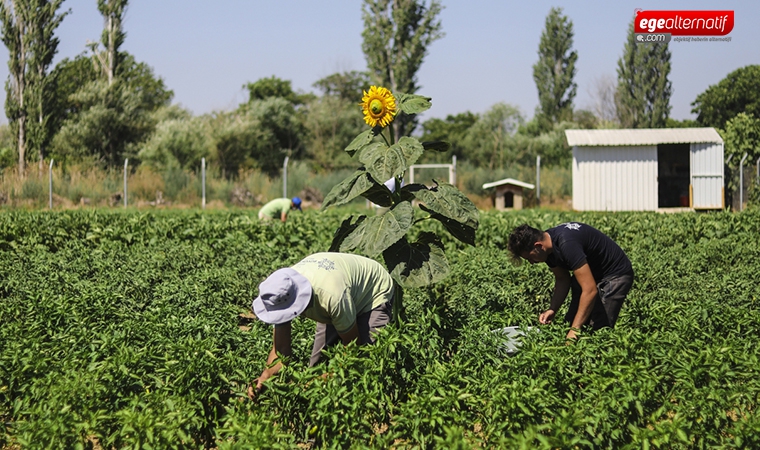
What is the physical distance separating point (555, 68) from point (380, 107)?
38210 mm

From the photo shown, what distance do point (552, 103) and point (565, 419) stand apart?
1552 inches

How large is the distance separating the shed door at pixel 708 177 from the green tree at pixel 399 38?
11466 mm

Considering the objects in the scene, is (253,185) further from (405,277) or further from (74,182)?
(405,277)

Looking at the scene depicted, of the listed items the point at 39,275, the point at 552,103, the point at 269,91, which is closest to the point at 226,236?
the point at 39,275

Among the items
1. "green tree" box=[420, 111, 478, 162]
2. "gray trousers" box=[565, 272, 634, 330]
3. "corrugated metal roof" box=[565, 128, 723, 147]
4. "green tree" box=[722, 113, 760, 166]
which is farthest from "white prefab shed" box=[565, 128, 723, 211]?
"green tree" box=[420, 111, 478, 162]

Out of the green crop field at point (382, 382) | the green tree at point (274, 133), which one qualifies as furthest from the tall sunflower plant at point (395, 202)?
the green tree at point (274, 133)

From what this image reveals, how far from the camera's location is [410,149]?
15.3 feet

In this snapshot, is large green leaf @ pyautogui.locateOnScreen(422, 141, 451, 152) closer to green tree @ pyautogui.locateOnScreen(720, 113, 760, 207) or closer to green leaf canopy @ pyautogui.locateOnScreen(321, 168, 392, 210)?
green leaf canopy @ pyautogui.locateOnScreen(321, 168, 392, 210)

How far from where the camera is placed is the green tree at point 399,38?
28500 millimetres

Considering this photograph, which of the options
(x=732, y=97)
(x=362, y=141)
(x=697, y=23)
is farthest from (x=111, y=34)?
(x=732, y=97)

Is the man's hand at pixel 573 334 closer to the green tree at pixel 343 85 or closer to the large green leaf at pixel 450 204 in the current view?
the large green leaf at pixel 450 204

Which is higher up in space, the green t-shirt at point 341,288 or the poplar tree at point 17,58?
the poplar tree at point 17,58

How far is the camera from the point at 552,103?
134ft

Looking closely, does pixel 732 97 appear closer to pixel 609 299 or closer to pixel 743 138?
pixel 743 138
